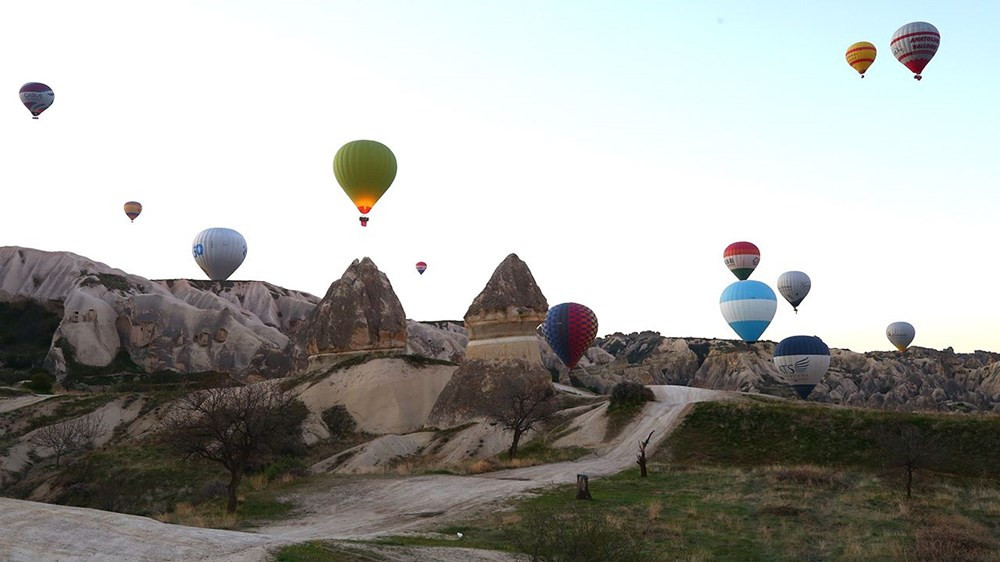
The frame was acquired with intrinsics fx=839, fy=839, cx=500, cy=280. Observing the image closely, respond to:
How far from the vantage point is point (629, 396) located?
50406 millimetres

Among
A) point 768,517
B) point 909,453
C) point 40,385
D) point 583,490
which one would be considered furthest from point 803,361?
point 40,385

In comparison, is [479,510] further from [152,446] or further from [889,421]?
[152,446]

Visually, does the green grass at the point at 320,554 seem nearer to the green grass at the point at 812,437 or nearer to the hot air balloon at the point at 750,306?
the green grass at the point at 812,437

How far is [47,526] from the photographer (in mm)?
17781

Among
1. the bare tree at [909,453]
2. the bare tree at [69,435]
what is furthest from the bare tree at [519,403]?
the bare tree at [69,435]

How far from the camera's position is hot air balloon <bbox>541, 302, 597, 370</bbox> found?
74062mm

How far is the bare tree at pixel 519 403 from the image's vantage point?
44119 mm

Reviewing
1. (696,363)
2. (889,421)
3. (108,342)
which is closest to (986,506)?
(889,421)

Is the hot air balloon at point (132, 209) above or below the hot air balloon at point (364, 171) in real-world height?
above

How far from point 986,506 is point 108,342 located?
94.8m

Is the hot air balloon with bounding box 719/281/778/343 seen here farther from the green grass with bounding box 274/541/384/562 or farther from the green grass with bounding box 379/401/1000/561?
the green grass with bounding box 274/541/384/562

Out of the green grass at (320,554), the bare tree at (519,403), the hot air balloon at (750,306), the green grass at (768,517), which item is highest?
the hot air balloon at (750,306)

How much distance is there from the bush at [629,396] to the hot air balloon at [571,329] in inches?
885

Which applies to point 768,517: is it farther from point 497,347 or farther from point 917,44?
point 917,44
